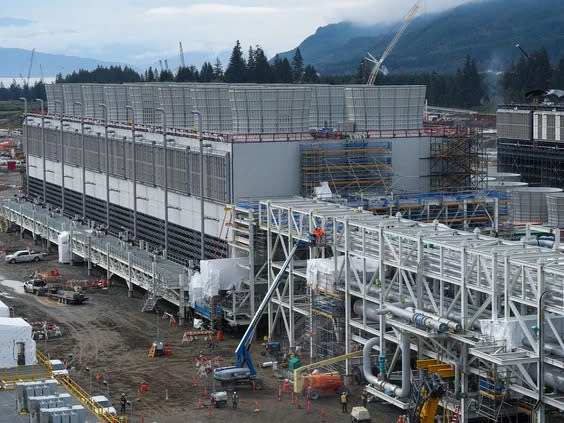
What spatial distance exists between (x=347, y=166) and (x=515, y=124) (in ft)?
94.6

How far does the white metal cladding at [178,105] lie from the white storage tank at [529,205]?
2201 cm

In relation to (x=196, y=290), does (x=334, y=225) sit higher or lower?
higher

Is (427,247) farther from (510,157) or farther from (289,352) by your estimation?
(510,157)

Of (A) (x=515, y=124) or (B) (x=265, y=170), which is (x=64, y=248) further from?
(A) (x=515, y=124)

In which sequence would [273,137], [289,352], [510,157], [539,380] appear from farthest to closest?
[510,157] < [273,137] < [289,352] < [539,380]

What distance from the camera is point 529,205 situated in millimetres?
72250

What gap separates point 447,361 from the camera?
40.9 m

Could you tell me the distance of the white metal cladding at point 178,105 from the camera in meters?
74.5

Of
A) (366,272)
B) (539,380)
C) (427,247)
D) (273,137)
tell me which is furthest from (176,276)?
(539,380)

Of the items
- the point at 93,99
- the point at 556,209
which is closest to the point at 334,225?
the point at 556,209

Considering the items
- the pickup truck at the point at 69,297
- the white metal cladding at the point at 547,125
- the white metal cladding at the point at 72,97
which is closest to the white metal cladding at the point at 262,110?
the pickup truck at the point at 69,297

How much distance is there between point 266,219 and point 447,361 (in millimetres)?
16672

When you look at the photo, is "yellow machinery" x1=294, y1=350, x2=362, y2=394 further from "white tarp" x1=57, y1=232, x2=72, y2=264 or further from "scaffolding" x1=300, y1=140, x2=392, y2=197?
"white tarp" x1=57, y1=232, x2=72, y2=264

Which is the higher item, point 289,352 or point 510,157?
point 510,157
